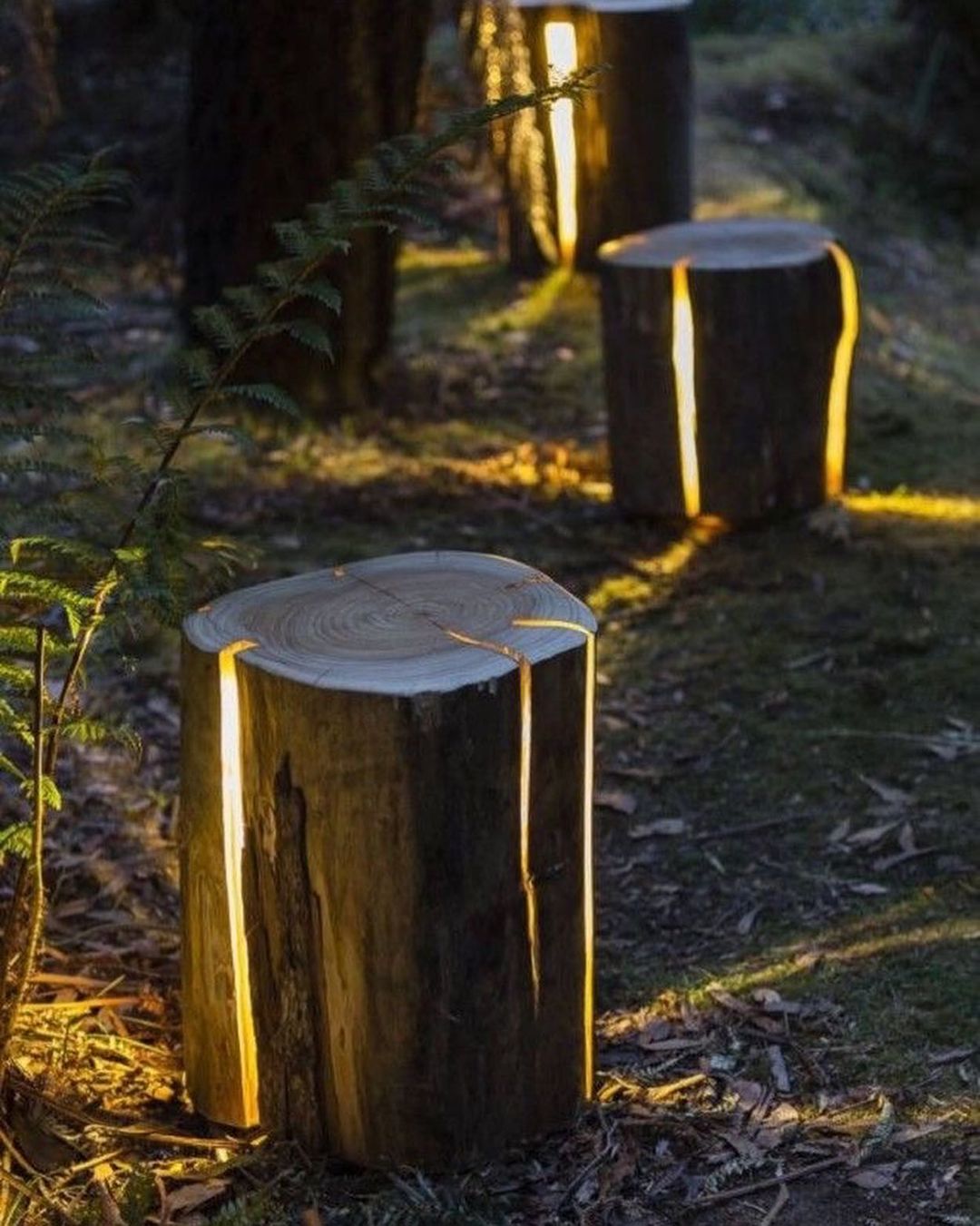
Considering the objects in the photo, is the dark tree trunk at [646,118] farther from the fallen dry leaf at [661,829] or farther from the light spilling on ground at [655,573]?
the fallen dry leaf at [661,829]

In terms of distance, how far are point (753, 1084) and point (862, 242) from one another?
7.44m

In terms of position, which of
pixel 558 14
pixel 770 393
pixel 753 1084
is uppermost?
pixel 558 14

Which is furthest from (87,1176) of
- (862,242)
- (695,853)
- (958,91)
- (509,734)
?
(958,91)

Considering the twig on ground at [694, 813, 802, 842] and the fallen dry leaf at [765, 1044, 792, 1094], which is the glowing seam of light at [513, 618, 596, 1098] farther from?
the twig on ground at [694, 813, 802, 842]

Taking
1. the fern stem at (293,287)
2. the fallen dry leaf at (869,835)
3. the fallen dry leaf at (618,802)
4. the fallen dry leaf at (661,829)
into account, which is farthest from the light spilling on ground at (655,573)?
the fern stem at (293,287)

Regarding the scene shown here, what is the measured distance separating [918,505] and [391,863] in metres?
3.62

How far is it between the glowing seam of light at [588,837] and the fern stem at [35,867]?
2.43ft

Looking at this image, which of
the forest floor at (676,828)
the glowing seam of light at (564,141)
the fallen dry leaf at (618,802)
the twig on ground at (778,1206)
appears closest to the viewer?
the twig on ground at (778,1206)

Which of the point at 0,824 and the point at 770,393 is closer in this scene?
the point at 0,824

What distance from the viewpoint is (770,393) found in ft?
18.6

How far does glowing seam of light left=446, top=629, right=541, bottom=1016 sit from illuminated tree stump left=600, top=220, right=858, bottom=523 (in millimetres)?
2813

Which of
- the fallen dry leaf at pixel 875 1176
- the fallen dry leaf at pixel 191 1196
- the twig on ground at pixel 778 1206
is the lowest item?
the twig on ground at pixel 778 1206

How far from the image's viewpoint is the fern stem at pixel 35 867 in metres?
2.83

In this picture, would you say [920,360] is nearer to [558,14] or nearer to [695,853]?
[558,14]
